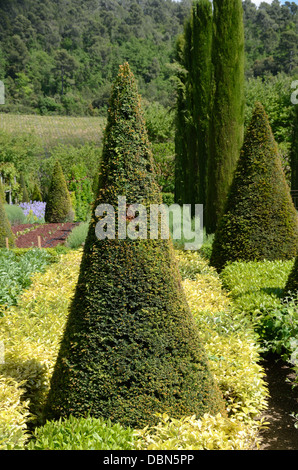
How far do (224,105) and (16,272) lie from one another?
21.6 feet

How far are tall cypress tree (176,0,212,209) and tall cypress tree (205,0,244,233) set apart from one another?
0.79 m

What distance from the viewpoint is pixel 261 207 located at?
7367 millimetres

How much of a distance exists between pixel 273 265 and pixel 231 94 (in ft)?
18.6

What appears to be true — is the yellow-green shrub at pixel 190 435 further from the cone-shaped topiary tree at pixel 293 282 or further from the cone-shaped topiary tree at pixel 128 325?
the cone-shaped topiary tree at pixel 293 282

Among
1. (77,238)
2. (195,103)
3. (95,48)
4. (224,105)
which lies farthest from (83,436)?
(95,48)

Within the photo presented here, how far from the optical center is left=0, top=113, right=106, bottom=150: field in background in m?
48.8

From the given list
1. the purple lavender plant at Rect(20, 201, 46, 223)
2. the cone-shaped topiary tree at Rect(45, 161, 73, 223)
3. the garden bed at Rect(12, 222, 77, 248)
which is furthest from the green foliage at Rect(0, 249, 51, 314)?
the purple lavender plant at Rect(20, 201, 46, 223)

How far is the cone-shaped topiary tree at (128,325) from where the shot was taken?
281 centimetres

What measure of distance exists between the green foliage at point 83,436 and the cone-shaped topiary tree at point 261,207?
5202 millimetres

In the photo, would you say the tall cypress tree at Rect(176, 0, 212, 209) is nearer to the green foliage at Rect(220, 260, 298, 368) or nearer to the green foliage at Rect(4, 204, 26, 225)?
the green foliage at Rect(220, 260, 298, 368)

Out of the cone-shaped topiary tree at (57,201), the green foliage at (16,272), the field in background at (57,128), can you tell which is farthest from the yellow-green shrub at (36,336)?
the field in background at (57,128)

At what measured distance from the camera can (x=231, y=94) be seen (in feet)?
36.1
